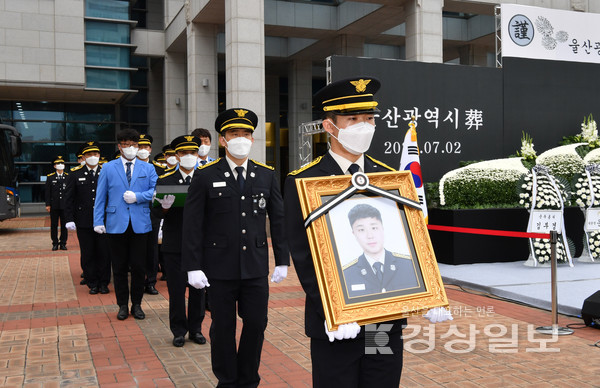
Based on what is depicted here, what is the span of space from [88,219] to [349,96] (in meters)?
7.77

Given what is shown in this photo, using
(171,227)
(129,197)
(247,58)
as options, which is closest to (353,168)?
(171,227)

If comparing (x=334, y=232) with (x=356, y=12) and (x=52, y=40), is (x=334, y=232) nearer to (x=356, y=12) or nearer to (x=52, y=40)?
(x=356, y=12)

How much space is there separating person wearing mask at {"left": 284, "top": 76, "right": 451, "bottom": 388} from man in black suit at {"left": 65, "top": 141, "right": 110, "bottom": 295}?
7.04 metres

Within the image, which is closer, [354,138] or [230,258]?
[354,138]

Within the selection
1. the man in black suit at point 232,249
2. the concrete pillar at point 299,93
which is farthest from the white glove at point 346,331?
the concrete pillar at point 299,93

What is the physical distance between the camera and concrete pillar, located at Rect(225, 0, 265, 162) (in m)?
17.5

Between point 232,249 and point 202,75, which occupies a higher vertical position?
point 202,75

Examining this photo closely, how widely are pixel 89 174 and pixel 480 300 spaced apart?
6667 millimetres

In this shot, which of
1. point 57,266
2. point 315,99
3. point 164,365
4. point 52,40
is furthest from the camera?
point 52,40

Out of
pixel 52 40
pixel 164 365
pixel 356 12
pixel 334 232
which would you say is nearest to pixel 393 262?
pixel 334 232

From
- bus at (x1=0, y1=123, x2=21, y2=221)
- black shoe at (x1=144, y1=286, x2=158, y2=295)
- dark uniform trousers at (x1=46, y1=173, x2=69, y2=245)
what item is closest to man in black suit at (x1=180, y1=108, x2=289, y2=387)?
black shoe at (x1=144, y1=286, x2=158, y2=295)

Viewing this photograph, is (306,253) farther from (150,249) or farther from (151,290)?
(150,249)

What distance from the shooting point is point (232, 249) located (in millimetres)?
4535

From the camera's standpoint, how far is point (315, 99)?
3.08m
